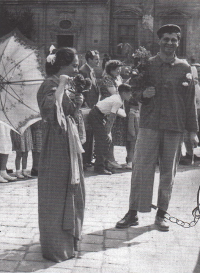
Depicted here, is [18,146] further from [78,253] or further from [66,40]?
[66,40]

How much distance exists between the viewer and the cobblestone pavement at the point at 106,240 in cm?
386

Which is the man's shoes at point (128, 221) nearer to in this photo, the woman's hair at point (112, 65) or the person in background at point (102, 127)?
the person in background at point (102, 127)

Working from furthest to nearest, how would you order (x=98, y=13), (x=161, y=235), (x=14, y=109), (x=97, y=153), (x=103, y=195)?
(x=98, y=13)
(x=97, y=153)
(x=103, y=195)
(x=14, y=109)
(x=161, y=235)

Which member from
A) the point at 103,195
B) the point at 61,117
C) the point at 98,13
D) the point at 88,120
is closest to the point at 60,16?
the point at 98,13

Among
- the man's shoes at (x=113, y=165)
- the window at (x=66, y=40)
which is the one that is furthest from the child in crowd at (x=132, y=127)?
the window at (x=66, y=40)

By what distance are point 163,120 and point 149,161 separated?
0.46 meters

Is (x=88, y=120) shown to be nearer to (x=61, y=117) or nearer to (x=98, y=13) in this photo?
(x=61, y=117)

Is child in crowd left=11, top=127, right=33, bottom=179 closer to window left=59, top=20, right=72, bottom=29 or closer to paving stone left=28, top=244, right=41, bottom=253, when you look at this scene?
paving stone left=28, top=244, right=41, bottom=253

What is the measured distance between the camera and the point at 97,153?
7.92 m

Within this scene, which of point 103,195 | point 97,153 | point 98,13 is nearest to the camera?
point 103,195

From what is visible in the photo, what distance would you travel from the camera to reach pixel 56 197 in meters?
3.93

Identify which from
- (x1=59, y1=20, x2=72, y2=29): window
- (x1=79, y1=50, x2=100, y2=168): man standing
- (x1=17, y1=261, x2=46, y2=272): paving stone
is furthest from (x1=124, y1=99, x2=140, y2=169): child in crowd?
(x1=59, y1=20, x2=72, y2=29): window

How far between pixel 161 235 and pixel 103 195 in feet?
5.63

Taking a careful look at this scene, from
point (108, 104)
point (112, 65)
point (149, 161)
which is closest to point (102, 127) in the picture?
point (108, 104)
